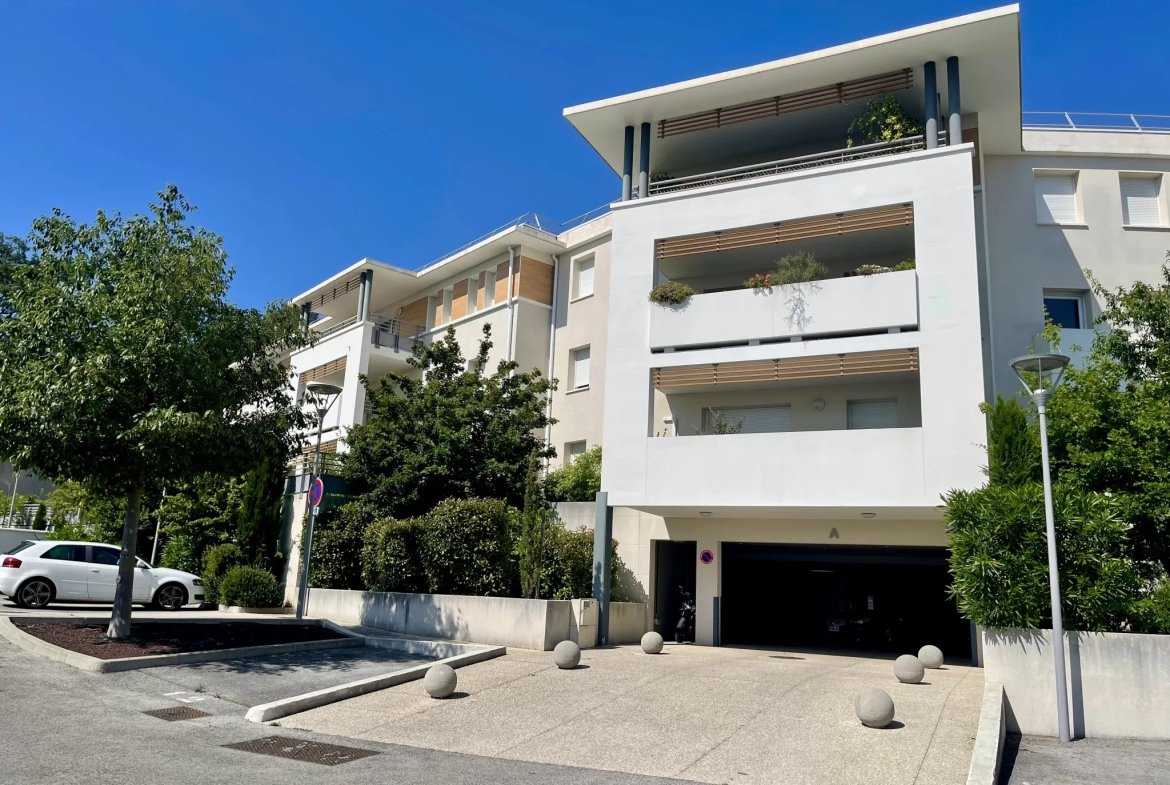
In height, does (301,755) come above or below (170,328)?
below

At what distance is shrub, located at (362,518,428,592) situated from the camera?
17.4 meters

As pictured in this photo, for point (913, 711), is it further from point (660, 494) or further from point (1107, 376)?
point (660, 494)

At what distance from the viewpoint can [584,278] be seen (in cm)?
2648

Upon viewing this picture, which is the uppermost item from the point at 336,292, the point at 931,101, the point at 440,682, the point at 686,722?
the point at 336,292

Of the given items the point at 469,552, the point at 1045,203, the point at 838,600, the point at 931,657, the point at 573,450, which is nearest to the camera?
the point at 931,657

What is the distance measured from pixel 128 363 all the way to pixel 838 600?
727 inches

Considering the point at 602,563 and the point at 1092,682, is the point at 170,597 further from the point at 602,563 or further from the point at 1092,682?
the point at 1092,682

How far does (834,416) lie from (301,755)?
13.6m

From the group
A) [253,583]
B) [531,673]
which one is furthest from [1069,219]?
[253,583]

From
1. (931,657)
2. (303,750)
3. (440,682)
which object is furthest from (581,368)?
(303,750)

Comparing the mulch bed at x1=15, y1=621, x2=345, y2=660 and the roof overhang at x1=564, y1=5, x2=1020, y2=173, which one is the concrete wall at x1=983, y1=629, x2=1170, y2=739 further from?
the roof overhang at x1=564, y1=5, x2=1020, y2=173

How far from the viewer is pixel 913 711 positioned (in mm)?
10367

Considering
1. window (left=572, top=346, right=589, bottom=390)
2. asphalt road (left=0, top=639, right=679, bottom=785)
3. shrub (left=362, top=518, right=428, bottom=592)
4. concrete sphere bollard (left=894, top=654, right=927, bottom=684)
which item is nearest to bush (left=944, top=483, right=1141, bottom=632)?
concrete sphere bollard (left=894, top=654, right=927, bottom=684)

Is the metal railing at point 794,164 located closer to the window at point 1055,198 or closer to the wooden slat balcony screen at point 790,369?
the window at point 1055,198
